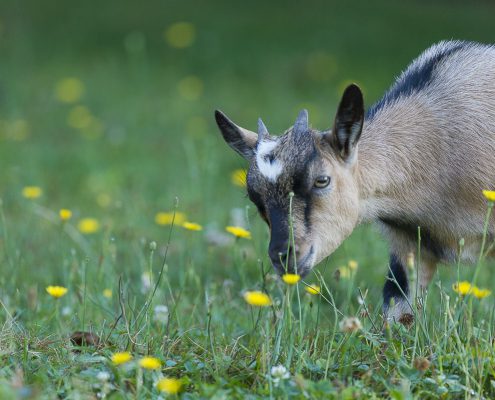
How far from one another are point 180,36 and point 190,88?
72.4 inches

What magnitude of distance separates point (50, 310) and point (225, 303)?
815 millimetres

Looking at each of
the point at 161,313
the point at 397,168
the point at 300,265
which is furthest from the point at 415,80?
the point at 161,313

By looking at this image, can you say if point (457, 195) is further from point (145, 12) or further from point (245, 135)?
point (145, 12)

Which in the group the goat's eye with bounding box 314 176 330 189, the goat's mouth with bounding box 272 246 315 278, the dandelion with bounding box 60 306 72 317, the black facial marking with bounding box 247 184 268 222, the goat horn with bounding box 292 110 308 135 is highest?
the goat horn with bounding box 292 110 308 135

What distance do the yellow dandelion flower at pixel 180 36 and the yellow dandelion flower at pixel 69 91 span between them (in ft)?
6.35

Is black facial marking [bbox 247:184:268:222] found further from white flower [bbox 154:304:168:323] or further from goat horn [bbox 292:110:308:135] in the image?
white flower [bbox 154:304:168:323]

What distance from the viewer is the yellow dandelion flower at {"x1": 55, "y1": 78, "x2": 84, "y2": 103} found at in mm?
9641

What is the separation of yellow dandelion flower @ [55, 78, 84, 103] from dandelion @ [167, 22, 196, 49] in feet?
6.35

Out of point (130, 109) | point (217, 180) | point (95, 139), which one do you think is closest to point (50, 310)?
point (217, 180)

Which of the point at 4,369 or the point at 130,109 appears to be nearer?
the point at 4,369

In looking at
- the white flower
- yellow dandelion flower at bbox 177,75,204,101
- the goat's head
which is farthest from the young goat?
yellow dandelion flower at bbox 177,75,204,101

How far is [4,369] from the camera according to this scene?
10.3 ft

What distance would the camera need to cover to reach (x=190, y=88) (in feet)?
33.5

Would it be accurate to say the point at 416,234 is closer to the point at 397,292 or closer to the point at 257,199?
the point at 397,292
